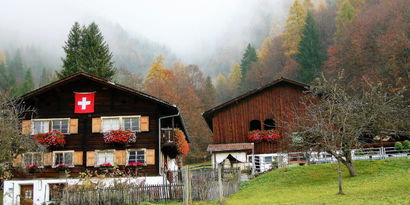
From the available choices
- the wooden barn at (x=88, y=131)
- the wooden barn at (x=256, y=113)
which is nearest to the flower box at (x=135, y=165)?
the wooden barn at (x=88, y=131)

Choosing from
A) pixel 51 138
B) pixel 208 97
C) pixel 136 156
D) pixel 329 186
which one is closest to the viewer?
pixel 329 186

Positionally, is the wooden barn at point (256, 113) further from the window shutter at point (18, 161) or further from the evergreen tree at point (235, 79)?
the evergreen tree at point (235, 79)

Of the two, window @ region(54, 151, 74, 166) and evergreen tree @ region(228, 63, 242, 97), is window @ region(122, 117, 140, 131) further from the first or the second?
evergreen tree @ region(228, 63, 242, 97)

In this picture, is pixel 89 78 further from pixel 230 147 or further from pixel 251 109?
pixel 251 109

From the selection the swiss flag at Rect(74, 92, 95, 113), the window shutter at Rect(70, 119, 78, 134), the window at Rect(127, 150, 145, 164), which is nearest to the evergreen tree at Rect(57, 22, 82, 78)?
the swiss flag at Rect(74, 92, 95, 113)

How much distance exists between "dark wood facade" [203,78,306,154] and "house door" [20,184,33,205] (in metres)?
14.1

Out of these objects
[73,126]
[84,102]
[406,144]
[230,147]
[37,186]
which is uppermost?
[84,102]

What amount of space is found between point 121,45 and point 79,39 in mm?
124034

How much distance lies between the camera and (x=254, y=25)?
149750 millimetres

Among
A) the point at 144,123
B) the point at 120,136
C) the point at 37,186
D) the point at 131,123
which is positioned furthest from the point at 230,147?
the point at 37,186

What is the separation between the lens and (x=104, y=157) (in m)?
25.5

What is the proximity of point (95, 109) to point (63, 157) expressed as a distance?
370 cm

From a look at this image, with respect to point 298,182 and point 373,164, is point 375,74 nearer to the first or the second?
point 373,164

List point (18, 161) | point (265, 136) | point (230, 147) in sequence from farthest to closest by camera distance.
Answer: point (265, 136) < point (230, 147) < point (18, 161)
